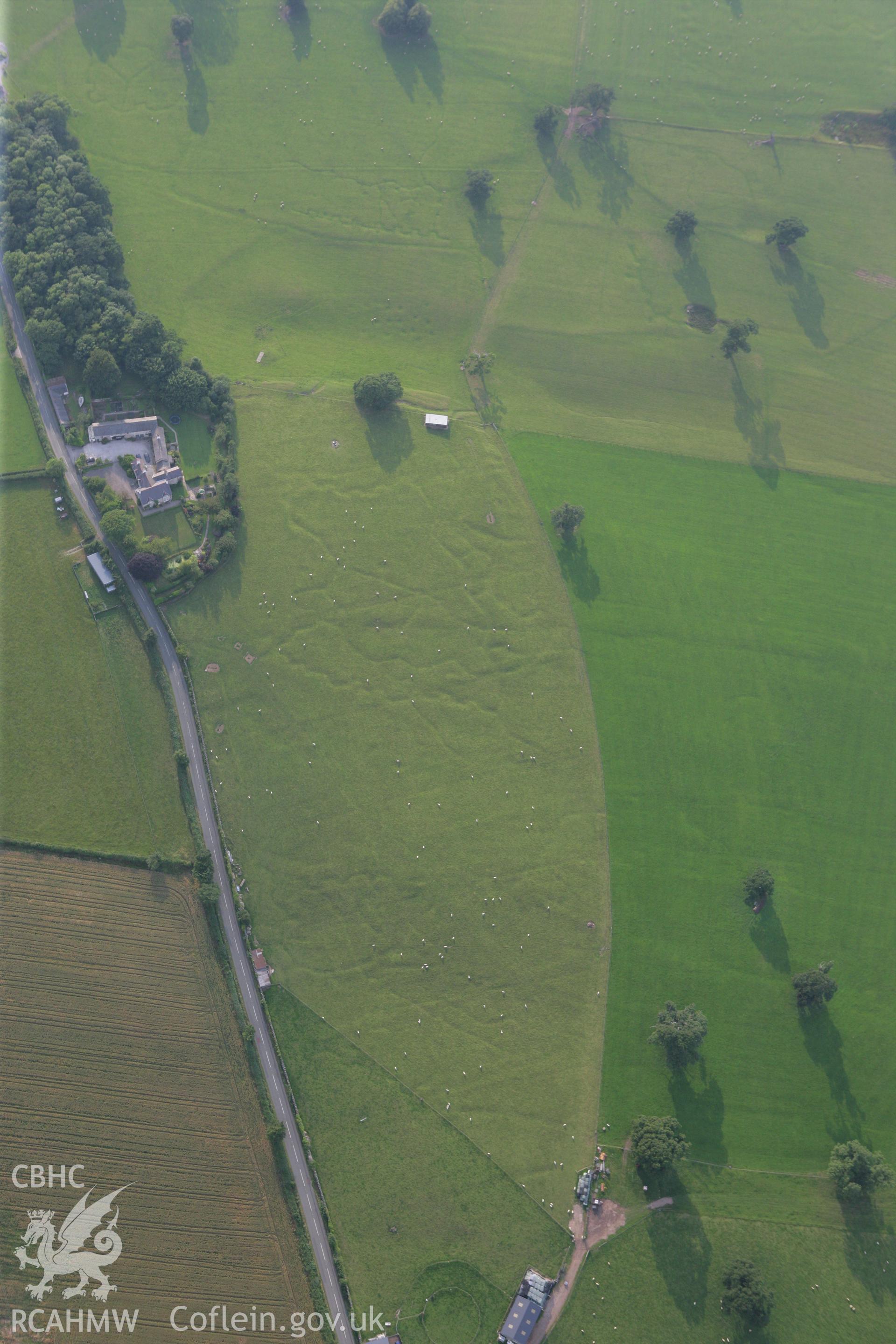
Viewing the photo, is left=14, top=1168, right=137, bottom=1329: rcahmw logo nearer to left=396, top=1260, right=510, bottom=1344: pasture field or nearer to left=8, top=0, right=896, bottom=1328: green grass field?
left=8, top=0, right=896, bottom=1328: green grass field

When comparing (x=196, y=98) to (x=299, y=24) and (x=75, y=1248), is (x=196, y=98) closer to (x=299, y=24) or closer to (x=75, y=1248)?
(x=299, y=24)

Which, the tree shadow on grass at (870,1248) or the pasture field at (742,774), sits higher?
the pasture field at (742,774)

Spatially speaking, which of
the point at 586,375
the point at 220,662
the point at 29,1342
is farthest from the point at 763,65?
the point at 29,1342

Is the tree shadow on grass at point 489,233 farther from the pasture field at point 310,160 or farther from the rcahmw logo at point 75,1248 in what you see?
the rcahmw logo at point 75,1248

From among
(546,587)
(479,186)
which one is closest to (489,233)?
(479,186)

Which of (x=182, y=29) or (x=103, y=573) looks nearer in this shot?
(x=103, y=573)

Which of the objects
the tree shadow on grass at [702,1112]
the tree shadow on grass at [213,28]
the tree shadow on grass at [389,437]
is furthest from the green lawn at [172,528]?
the tree shadow on grass at [702,1112]
